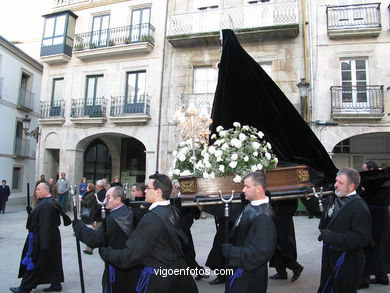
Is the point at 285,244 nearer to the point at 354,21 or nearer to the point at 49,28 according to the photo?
the point at 354,21

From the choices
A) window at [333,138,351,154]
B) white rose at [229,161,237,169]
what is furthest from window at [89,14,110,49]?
white rose at [229,161,237,169]

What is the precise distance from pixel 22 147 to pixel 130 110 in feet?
32.0

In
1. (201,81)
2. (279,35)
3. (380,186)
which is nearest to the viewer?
(380,186)

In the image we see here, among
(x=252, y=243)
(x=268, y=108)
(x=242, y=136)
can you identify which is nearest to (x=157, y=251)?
(x=252, y=243)

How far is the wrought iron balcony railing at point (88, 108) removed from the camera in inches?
620

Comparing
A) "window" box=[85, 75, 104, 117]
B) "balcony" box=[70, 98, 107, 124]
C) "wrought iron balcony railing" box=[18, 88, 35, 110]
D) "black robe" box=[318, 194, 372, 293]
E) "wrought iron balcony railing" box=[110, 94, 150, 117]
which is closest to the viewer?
"black robe" box=[318, 194, 372, 293]

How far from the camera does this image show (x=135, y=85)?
15.8m

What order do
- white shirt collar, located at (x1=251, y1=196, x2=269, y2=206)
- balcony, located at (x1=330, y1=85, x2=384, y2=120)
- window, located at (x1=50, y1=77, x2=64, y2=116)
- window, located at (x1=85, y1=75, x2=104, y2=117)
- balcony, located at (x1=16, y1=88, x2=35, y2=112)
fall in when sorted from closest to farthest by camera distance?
1. white shirt collar, located at (x1=251, y1=196, x2=269, y2=206)
2. balcony, located at (x1=330, y1=85, x2=384, y2=120)
3. window, located at (x1=85, y1=75, x2=104, y2=117)
4. window, located at (x1=50, y1=77, x2=64, y2=116)
5. balcony, located at (x1=16, y1=88, x2=35, y2=112)

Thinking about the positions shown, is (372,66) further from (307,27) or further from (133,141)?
(133,141)

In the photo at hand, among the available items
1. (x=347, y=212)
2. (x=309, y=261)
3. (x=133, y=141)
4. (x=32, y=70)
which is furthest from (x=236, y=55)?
(x=32, y=70)

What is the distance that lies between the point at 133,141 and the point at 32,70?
9456 mm

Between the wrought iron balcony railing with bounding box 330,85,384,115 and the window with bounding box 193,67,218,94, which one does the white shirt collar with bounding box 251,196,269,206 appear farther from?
the window with bounding box 193,67,218,94

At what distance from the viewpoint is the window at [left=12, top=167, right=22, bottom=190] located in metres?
20.7

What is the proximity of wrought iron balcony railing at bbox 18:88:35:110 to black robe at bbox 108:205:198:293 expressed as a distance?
68.5 feet
